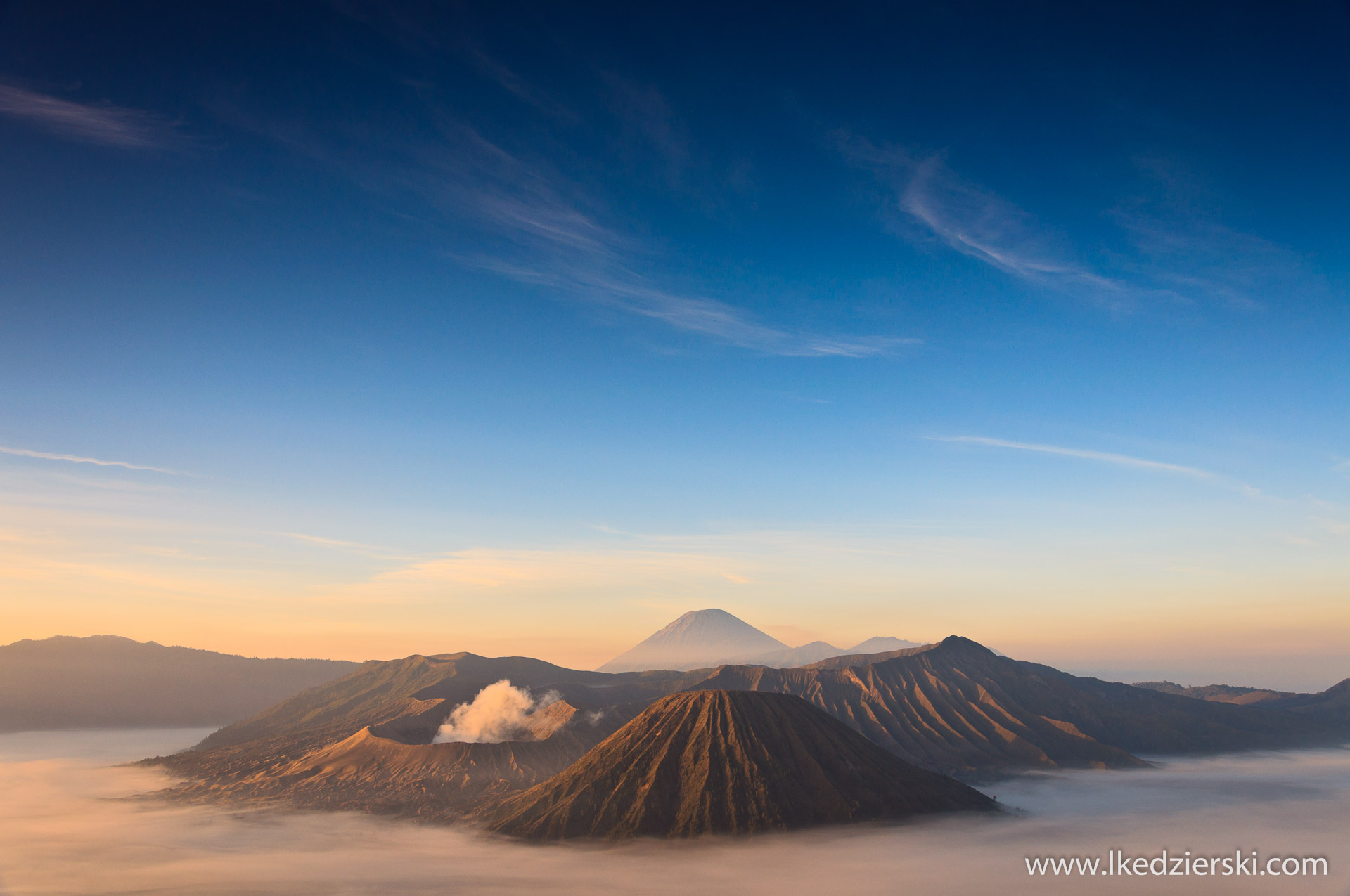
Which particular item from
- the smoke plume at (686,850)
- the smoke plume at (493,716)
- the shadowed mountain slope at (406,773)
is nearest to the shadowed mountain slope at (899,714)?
the shadowed mountain slope at (406,773)

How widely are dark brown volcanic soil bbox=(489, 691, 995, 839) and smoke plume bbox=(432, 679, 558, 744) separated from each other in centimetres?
3729

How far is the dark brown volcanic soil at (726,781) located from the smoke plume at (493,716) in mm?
37286

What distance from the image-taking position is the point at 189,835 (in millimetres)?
82312

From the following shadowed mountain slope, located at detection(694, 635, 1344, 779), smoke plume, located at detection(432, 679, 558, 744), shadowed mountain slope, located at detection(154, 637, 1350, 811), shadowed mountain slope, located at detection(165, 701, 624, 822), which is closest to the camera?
shadowed mountain slope, located at detection(165, 701, 624, 822)

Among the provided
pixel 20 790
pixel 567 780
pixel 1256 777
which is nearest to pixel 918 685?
pixel 1256 777

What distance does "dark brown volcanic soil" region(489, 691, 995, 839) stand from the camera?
7312cm

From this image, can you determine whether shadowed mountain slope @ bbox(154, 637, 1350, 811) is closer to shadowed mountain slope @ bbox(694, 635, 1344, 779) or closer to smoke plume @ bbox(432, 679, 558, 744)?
shadowed mountain slope @ bbox(694, 635, 1344, 779)

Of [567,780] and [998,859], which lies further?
[567,780]

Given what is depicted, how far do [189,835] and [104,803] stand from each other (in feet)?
104

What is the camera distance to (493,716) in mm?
127562

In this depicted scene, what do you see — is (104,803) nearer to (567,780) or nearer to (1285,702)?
(567,780)

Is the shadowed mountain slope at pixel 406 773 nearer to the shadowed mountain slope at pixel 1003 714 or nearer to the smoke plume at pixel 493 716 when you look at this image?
the smoke plume at pixel 493 716

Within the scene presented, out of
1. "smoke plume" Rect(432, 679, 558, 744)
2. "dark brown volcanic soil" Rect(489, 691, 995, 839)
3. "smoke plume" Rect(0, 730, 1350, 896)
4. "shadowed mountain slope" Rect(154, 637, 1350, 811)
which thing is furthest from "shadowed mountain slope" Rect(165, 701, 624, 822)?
"dark brown volcanic soil" Rect(489, 691, 995, 839)

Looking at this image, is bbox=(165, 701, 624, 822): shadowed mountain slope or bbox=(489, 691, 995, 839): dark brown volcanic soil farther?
bbox=(165, 701, 624, 822): shadowed mountain slope
